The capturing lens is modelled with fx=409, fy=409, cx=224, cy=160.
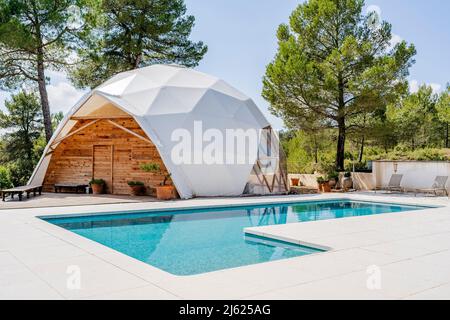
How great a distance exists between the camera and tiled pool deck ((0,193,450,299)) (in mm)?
3771

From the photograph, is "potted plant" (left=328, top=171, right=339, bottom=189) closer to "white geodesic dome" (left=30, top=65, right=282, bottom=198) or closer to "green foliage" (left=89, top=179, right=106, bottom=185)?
"white geodesic dome" (left=30, top=65, right=282, bottom=198)

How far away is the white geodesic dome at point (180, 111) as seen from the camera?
542 inches

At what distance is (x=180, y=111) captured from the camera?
14.2m

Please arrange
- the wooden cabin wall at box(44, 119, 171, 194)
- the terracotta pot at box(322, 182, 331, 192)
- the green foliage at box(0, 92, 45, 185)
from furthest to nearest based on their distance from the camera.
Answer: the green foliage at box(0, 92, 45, 185) → the terracotta pot at box(322, 182, 331, 192) → the wooden cabin wall at box(44, 119, 171, 194)

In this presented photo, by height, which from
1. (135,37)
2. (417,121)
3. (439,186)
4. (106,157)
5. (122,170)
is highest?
(135,37)

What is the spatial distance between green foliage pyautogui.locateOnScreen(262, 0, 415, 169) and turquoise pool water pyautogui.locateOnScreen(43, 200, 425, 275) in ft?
20.3

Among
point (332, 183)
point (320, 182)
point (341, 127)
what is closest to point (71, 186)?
point (320, 182)

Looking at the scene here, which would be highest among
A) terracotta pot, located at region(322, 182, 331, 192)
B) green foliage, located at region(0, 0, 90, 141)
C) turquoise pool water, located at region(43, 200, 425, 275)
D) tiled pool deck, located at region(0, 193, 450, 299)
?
green foliage, located at region(0, 0, 90, 141)

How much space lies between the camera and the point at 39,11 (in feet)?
59.8

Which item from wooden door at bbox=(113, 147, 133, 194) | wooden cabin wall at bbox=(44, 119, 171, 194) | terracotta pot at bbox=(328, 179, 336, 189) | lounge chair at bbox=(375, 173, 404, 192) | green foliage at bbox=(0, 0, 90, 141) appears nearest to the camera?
wooden cabin wall at bbox=(44, 119, 171, 194)

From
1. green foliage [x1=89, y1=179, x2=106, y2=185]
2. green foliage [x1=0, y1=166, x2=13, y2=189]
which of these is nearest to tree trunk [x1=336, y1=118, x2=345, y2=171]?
green foliage [x1=89, y1=179, x2=106, y2=185]

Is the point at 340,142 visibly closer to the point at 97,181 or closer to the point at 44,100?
the point at 97,181

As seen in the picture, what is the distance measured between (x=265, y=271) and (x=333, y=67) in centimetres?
1534
